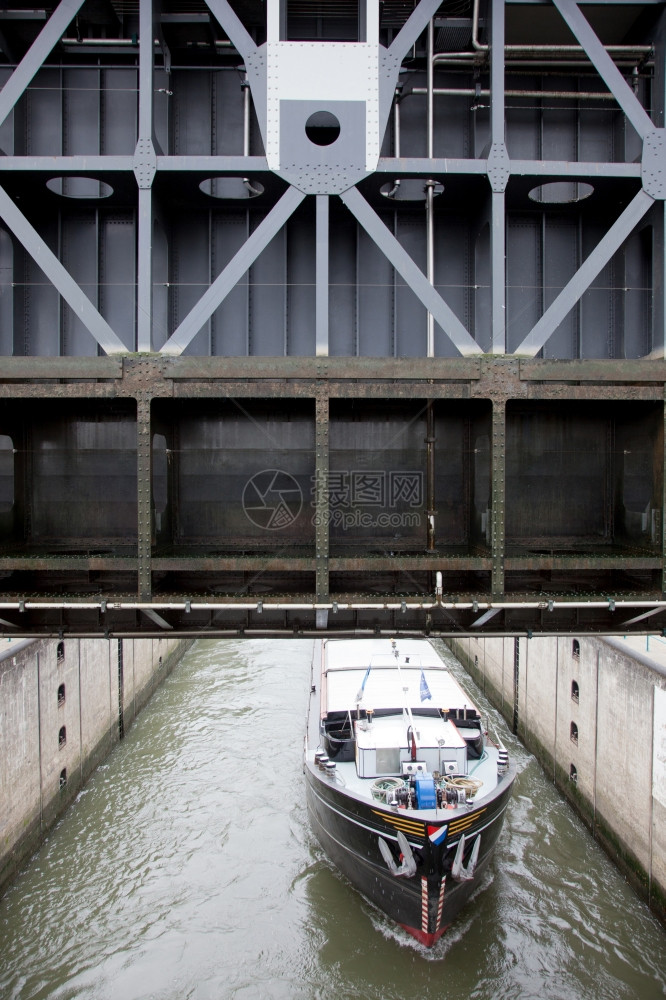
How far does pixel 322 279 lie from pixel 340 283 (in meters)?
1.66

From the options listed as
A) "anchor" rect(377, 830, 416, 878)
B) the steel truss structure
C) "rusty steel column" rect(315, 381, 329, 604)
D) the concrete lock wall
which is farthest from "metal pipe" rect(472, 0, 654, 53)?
the concrete lock wall

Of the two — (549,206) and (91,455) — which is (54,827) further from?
(549,206)

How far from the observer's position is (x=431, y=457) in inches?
385

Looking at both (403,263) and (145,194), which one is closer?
(403,263)

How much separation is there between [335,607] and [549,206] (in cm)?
762

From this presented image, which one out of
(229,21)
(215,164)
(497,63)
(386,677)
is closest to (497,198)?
(497,63)

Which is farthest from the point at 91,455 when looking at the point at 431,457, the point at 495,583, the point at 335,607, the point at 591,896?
Answer: the point at 591,896

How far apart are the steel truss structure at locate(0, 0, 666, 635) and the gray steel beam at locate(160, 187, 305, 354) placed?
0.06m

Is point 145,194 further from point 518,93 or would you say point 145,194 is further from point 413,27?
point 518,93

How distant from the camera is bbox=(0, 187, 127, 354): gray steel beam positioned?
838 centimetres

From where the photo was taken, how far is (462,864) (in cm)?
1130

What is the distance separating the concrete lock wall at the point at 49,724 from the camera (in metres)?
12.9

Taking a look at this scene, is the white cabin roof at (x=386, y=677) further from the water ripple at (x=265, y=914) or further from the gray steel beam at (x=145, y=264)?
the gray steel beam at (x=145, y=264)

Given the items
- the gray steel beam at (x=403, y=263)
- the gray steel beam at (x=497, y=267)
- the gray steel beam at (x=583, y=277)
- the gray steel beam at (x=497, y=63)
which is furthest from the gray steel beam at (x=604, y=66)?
the gray steel beam at (x=403, y=263)
